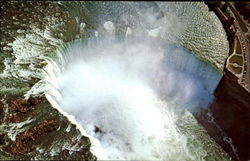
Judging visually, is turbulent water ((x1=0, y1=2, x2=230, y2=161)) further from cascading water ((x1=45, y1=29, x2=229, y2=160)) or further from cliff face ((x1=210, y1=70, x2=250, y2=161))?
cliff face ((x1=210, y1=70, x2=250, y2=161))

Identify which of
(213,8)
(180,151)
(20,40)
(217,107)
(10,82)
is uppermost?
(213,8)

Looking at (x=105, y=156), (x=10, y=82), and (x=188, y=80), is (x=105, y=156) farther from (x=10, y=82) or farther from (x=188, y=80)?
(x=188, y=80)

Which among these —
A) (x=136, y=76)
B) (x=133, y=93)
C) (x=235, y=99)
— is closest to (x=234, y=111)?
(x=235, y=99)

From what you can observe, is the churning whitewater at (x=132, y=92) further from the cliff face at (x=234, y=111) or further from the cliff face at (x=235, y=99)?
the cliff face at (x=235, y=99)

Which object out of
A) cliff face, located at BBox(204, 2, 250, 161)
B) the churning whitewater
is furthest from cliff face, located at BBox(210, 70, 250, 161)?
the churning whitewater

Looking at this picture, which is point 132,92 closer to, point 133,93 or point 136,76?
point 133,93

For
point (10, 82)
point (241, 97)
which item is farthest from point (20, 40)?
point (241, 97)
